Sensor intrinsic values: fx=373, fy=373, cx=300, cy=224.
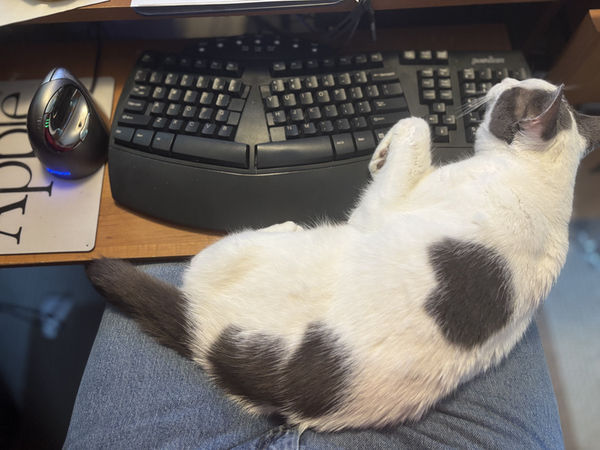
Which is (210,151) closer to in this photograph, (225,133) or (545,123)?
(225,133)

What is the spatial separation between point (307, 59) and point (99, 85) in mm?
371

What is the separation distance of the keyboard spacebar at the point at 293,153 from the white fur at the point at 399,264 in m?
0.09

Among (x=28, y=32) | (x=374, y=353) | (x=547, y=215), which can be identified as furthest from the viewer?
(x=28, y=32)

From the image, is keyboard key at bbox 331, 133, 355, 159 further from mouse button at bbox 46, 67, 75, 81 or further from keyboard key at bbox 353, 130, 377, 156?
mouse button at bbox 46, 67, 75, 81

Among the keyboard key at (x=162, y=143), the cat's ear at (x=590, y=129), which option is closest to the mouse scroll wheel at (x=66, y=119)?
the keyboard key at (x=162, y=143)

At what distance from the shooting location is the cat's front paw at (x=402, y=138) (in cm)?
59

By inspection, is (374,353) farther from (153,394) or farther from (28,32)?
(28,32)

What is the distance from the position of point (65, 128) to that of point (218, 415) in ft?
1.60

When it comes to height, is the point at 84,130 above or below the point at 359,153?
above

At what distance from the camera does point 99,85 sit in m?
0.66

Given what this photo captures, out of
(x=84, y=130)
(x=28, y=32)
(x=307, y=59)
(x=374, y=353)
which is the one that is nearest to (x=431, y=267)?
(x=374, y=353)

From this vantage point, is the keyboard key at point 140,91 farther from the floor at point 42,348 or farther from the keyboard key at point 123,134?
the floor at point 42,348

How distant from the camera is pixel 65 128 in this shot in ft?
1.84

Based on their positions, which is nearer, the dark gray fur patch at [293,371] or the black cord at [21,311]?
the dark gray fur patch at [293,371]
